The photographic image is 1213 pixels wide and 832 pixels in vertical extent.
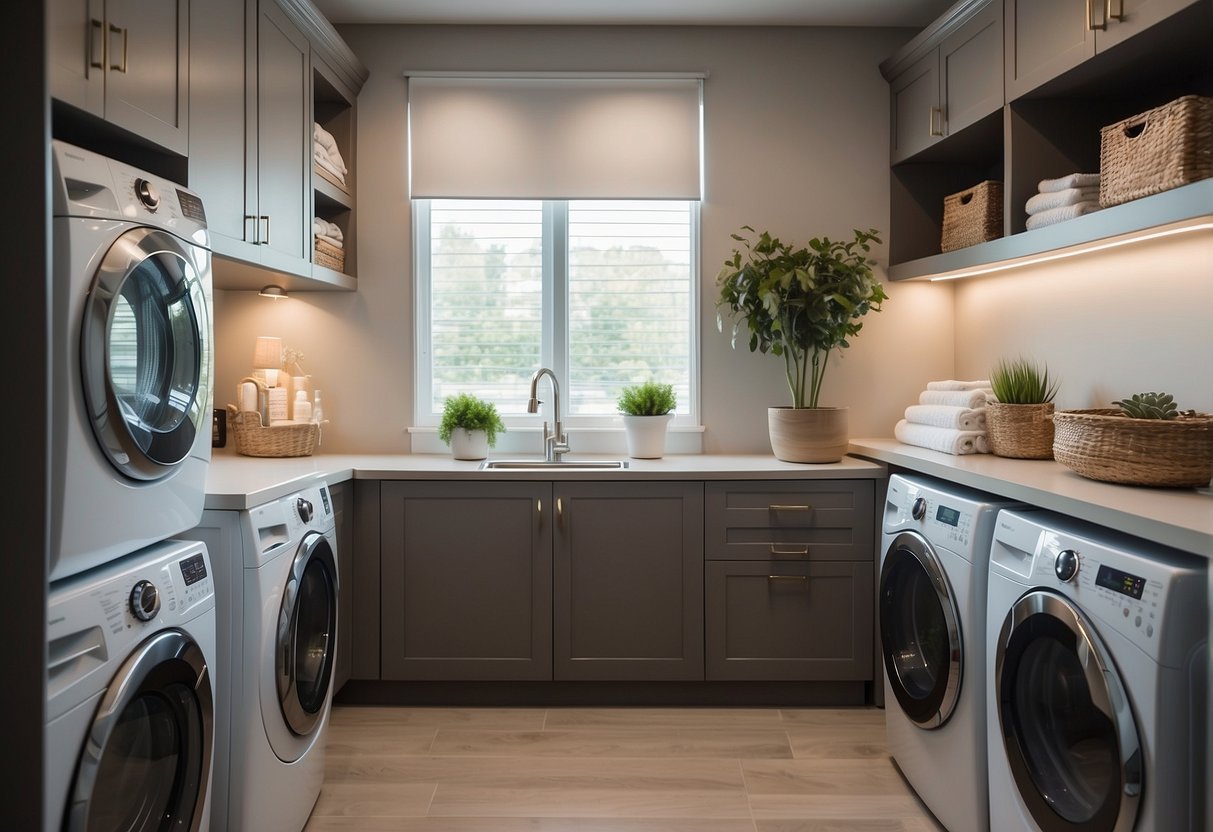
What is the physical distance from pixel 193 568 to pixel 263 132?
1.44 metres

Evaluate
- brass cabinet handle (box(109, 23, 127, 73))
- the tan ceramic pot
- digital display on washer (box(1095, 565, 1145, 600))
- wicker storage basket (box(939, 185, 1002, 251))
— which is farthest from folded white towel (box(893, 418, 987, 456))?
brass cabinet handle (box(109, 23, 127, 73))

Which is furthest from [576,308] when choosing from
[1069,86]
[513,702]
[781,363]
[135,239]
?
[135,239]

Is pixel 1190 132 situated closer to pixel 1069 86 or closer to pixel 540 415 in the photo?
pixel 1069 86

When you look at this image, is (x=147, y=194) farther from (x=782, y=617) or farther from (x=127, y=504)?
(x=782, y=617)

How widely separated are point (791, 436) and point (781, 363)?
55 cm

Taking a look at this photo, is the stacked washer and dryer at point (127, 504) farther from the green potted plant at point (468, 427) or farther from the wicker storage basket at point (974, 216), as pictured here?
the wicker storage basket at point (974, 216)

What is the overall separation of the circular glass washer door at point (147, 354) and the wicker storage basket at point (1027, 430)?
2226mm

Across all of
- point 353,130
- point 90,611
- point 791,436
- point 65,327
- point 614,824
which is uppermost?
point 353,130

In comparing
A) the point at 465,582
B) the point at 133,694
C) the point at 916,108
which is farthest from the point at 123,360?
the point at 916,108

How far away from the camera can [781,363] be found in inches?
140

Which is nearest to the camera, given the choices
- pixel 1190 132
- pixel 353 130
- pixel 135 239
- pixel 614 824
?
pixel 135 239

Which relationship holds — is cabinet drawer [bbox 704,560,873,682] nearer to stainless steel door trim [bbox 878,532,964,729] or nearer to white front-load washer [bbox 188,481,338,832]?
stainless steel door trim [bbox 878,532,964,729]

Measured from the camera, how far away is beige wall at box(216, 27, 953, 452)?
3457 mm

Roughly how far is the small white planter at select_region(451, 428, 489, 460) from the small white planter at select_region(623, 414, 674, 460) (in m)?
Answer: 0.57
